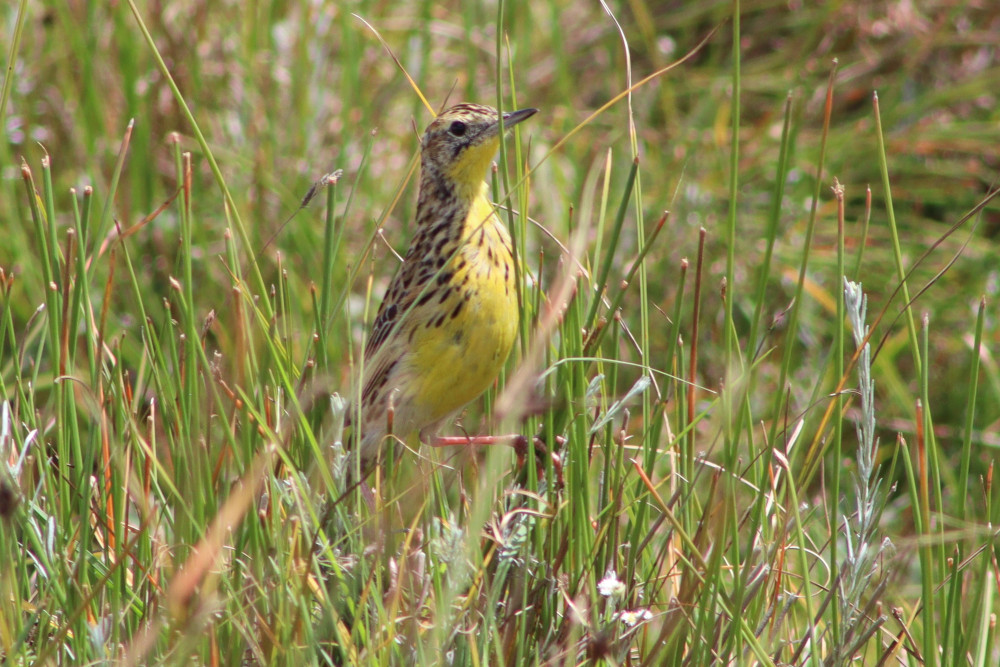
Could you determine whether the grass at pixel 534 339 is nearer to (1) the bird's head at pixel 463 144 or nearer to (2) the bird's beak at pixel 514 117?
(2) the bird's beak at pixel 514 117

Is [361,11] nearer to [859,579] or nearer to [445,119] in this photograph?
[445,119]

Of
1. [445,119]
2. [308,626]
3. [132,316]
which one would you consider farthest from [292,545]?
[132,316]

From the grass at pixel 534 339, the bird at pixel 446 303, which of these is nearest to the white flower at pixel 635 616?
the grass at pixel 534 339

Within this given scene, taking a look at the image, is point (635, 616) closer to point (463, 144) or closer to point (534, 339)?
point (534, 339)

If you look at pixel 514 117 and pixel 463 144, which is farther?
pixel 463 144

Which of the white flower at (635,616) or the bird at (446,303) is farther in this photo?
the bird at (446,303)

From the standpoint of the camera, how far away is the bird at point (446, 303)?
289 cm

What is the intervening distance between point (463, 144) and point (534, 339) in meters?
1.03

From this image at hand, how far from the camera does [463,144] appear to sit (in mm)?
3352

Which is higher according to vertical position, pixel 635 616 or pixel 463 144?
pixel 463 144

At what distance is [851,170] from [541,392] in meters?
3.56

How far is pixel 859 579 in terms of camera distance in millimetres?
1999

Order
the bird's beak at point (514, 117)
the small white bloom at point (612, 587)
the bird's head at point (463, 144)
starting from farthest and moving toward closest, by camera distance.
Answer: the bird's head at point (463, 144) < the bird's beak at point (514, 117) < the small white bloom at point (612, 587)

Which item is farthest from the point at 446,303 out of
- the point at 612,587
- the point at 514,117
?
the point at 612,587
